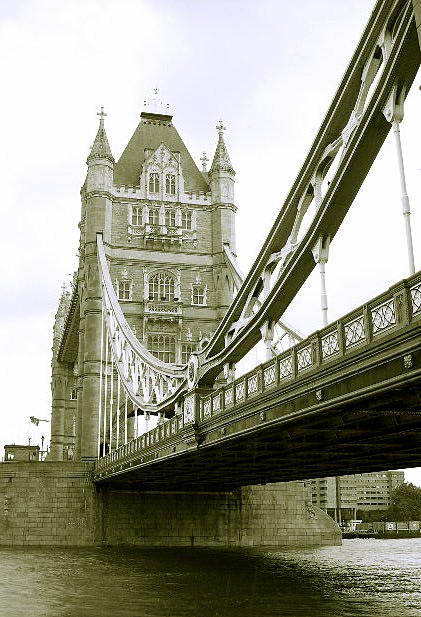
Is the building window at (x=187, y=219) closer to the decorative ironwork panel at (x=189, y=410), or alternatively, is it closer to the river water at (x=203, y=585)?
the river water at (x=203, y=585)

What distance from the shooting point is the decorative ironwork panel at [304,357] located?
15992 mm

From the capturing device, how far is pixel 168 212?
59344 mm

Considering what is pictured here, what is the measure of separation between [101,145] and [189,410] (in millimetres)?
37988

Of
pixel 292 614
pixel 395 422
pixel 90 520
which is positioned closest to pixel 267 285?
pixel 395 422

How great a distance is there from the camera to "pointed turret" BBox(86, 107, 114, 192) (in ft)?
189

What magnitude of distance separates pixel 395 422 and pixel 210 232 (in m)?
41.5

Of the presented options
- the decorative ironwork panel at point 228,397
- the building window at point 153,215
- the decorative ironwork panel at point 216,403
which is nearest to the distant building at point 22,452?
the building window at point 153,215

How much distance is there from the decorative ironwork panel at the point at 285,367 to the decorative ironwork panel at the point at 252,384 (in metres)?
1.82

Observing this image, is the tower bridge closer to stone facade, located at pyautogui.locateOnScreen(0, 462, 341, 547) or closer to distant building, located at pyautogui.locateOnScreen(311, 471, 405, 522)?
stone facade, located at pyautogui.locateOnScreen(0, 462, 341, 547)

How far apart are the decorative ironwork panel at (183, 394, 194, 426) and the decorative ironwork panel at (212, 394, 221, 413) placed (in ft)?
5.67

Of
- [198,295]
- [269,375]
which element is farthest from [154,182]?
[269,375]

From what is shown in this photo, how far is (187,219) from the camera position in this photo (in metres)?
59.7

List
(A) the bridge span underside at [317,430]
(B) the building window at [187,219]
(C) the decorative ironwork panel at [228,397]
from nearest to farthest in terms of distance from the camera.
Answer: (A) the bridge span underside at [317,430] < (C) the decorative ironwork panel at [228,397] < (B) the building window at [187,219]

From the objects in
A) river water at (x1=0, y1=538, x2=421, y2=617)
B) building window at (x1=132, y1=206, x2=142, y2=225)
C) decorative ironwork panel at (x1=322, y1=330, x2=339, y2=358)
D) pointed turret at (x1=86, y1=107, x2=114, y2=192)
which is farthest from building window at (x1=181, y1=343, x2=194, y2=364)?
decorative ironwork panel at (x1=322, y1=330, x2=339, y2=358)
